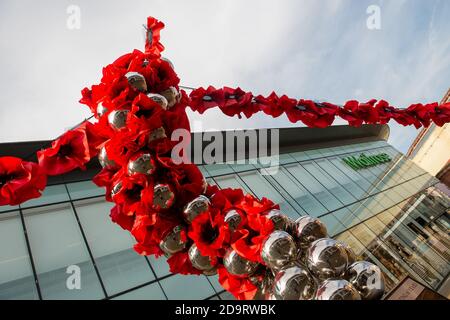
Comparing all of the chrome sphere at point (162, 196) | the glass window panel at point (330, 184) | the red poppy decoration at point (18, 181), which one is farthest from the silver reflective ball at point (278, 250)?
the glass window panel at point (330, 184)

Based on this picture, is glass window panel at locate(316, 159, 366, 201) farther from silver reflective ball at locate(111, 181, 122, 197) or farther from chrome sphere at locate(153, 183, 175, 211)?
silver reflective ball at locate(111, 181, 122, 197)

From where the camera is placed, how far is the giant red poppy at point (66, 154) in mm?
2609

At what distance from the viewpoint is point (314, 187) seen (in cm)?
1202

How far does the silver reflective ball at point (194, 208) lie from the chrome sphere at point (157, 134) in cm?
67

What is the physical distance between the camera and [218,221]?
262cm

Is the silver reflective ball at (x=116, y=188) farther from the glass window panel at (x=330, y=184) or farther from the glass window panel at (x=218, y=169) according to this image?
the glass window panel at (x=330, y=184)

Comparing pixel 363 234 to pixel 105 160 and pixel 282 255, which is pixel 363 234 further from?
pixel 105 160

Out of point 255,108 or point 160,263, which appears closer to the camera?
point 255,108

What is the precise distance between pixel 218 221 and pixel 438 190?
18363 mm

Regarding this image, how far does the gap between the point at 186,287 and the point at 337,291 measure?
4.78 m

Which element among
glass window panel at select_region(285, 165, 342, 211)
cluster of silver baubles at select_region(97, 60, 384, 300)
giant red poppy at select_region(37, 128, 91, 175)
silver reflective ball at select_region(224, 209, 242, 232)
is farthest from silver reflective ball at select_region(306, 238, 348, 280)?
glass window panel at select_region(285, 165, 342, 211)

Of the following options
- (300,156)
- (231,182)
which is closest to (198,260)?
(231,182)
